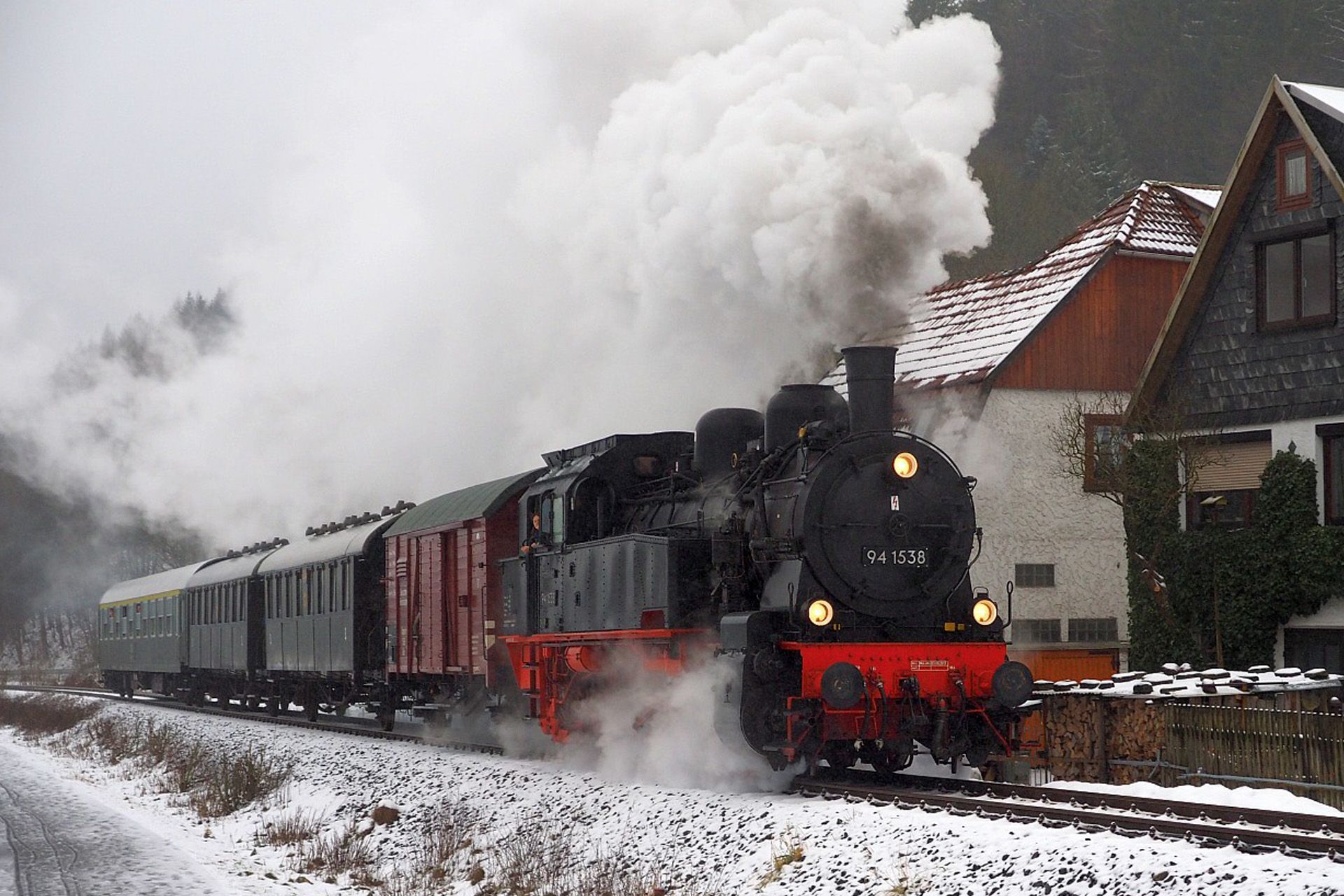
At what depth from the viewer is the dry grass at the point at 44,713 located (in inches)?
1367

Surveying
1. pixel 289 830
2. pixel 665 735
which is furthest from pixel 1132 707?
pixel 289 830

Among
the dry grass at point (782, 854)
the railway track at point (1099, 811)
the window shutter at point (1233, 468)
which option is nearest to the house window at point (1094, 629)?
the window shutter at point (1233, 468)

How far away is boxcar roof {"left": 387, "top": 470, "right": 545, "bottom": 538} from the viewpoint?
20.4 m

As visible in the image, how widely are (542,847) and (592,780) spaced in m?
2.21

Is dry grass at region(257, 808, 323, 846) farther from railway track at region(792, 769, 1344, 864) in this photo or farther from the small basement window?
the small basement window

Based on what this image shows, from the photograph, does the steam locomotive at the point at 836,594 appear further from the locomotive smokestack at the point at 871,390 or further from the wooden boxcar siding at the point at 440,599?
the wooden boxcar siding at the point at 440,599

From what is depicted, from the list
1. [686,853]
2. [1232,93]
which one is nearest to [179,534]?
[1232,93]

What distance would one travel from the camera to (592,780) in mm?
15523

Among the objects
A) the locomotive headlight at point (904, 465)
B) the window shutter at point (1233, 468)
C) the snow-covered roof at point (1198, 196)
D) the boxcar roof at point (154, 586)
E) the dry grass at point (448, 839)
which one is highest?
the snow-covered roof at point (1198, 196)

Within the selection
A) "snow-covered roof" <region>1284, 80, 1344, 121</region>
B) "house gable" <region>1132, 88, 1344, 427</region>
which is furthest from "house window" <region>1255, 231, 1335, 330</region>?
"snow-covered roof" <region>1284, 80, 1344, 121</region>

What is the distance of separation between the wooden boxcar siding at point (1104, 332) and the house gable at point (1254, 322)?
7.87 ft

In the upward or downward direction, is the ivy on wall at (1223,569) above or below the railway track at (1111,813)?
above

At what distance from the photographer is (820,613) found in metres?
13.0

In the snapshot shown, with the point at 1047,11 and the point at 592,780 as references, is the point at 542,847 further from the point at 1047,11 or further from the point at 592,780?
the point at 1047,11
